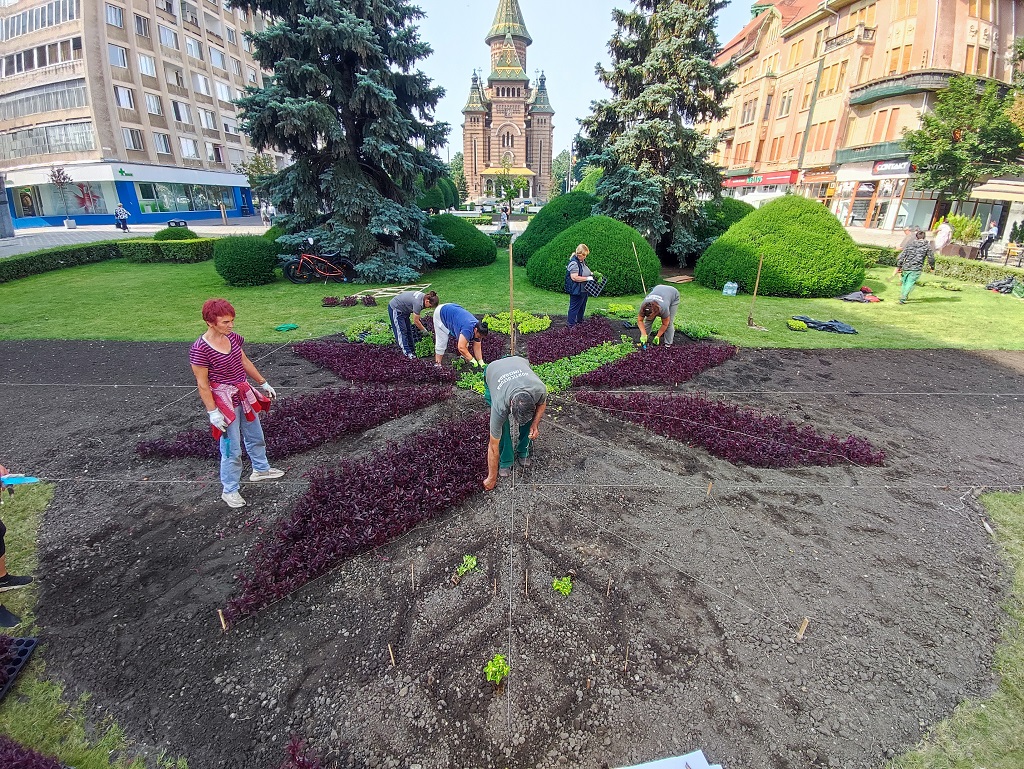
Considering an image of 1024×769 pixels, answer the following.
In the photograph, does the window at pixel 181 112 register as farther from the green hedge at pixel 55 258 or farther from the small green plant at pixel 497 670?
the small green plant at pixel 497 670

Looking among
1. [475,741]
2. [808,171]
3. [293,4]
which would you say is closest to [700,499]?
[475,741]

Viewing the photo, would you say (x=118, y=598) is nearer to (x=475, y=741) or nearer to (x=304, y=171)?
(x=475, y=741)

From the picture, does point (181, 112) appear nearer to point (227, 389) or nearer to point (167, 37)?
point (167, 37)

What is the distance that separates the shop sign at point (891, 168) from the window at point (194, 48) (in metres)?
55.0

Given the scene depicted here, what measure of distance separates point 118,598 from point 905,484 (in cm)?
779

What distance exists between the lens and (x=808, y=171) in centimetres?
3900

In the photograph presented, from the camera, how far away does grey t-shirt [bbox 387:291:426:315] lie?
26.5 ft

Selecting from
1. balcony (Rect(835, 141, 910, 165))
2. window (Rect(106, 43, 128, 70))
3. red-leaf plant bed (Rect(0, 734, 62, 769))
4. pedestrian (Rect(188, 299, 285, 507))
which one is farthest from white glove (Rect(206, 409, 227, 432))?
window (Rect(106, 43, 128, 70))

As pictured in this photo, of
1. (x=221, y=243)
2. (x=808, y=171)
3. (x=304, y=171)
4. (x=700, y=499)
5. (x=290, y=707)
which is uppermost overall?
(x=808, y=171)

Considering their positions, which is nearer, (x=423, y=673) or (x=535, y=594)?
(x=423, y=673)

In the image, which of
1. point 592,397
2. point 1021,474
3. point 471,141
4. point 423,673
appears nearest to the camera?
point 423,673

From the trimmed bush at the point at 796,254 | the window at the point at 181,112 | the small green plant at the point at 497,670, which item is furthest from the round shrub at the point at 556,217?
the window at the point at 181,112

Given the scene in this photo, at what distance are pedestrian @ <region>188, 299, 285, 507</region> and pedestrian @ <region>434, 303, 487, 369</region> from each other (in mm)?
3068

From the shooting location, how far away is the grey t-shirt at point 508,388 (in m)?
4.36
